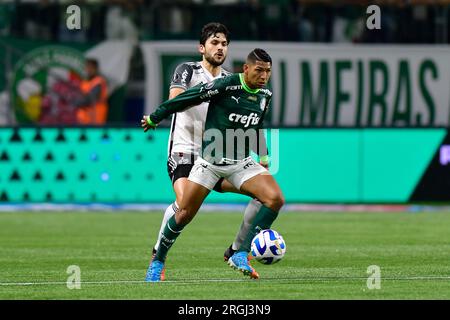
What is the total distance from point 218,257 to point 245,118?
3.02 meters

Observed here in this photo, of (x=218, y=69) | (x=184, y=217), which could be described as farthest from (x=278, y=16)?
(x=184, y=217)

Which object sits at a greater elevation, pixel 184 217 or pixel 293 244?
pixel 184 217

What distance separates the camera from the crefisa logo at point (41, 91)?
79.2 feet

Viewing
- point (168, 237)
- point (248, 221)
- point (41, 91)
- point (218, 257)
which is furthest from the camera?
point (41, 91)

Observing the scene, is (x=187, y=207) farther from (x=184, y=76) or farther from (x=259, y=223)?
(x=184, y=76)

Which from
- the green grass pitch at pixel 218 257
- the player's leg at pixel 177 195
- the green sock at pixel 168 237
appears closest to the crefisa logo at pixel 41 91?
the green grass pitch at pixel 218 257

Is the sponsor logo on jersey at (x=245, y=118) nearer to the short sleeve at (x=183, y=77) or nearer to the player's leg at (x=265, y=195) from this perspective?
the player's leg at (x=265, y=195)

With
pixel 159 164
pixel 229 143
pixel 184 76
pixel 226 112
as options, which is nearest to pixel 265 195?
pixel 229 143

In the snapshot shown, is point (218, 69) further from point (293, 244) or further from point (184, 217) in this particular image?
point (293, 244)

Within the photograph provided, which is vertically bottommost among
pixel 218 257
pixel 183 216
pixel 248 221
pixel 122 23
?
pixel 218 257

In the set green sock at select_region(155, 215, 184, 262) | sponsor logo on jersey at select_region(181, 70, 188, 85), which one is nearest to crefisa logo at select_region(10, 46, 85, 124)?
sponsor logo on jersey at select_region(181, 70, 188, 85)

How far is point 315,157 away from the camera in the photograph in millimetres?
23719

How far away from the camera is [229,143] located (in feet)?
39.9

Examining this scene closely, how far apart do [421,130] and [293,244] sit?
8224mm
